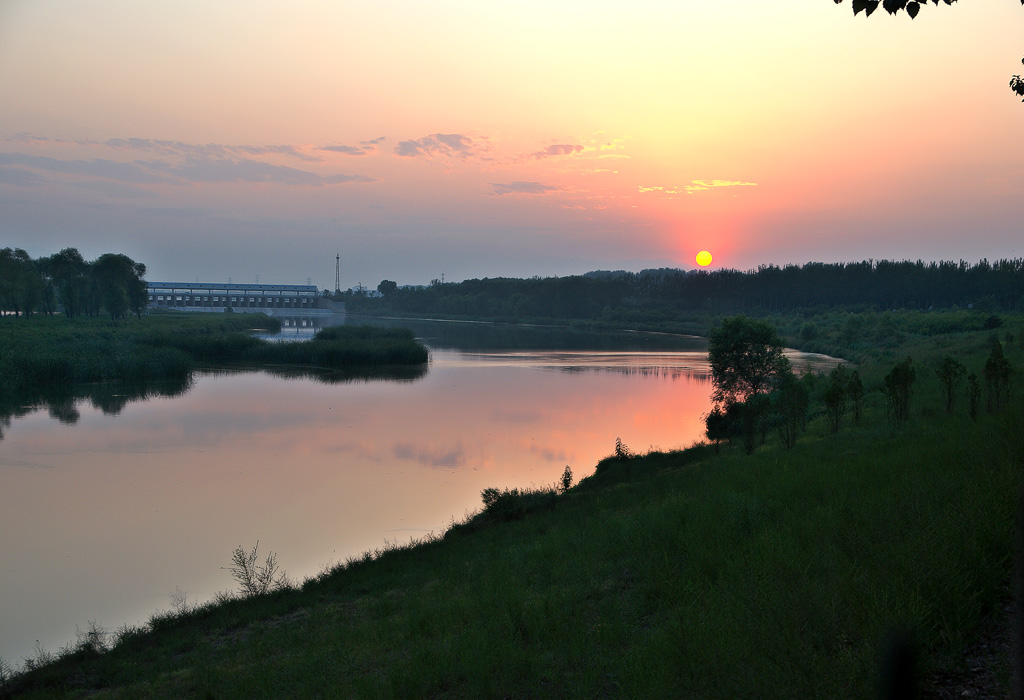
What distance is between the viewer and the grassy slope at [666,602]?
4.78 meters

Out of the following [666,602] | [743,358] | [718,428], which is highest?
[743,358]

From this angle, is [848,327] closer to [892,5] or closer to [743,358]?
[743,358]

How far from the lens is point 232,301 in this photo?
517ft

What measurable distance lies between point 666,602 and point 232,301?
166 meters

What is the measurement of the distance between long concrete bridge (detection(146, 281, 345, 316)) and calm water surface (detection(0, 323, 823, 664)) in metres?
125

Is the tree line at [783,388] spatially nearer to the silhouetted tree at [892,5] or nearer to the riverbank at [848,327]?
the riverbank at [848,327]

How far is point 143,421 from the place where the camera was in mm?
28141

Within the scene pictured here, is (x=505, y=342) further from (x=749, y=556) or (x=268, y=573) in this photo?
(x=749, y=556)

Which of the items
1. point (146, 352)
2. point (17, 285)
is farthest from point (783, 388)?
point (17, 285)

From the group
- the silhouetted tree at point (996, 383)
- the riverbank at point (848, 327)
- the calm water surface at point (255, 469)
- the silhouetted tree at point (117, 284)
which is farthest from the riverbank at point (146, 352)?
the silhouetted tree at point (996, 383)

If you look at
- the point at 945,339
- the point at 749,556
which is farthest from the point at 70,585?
the point at 945,339

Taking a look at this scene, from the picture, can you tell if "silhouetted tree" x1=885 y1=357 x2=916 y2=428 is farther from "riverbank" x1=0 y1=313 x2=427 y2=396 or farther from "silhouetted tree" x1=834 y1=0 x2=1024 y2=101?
"riverbank" x1=0 y1=313 x2=427 y2=396

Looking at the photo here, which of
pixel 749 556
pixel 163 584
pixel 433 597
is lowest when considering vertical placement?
pixel 163 584

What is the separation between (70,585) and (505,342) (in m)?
65.6
